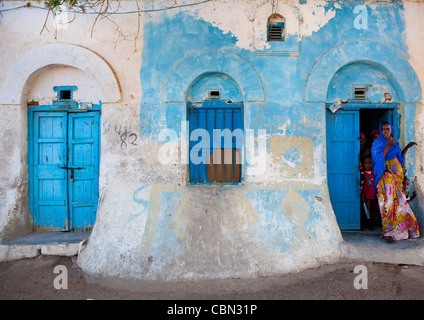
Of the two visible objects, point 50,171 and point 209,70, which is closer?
point 209,70

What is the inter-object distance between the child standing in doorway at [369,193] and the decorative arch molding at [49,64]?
488 cm

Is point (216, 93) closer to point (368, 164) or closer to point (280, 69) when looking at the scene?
point (280, 69)

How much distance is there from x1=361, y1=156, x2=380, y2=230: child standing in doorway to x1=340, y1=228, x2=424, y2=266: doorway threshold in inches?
30.9

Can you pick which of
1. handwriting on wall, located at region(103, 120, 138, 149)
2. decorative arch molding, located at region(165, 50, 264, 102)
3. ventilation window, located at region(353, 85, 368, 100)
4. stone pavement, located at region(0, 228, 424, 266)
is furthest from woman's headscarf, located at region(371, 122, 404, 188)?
handwriting on wall, located at region(103, 120, 138, 149)

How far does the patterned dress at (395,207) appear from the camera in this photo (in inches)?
183

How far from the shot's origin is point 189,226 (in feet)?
14.7

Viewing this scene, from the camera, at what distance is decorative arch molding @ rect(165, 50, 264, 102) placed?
481 cm

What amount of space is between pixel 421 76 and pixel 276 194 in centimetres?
333

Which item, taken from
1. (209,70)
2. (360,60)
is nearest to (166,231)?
(209,70)

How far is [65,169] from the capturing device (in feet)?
17.4

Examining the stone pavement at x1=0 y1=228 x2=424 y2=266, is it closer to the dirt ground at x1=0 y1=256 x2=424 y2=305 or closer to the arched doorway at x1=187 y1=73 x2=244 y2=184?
the dirt ground at x1=0 y1=256 x2=424 y2=305

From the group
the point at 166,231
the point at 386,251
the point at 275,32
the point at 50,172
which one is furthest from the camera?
the point at 50,172

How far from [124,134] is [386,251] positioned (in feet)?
15.2

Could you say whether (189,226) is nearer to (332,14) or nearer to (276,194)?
(276,194)
